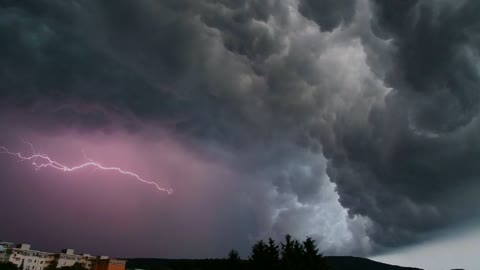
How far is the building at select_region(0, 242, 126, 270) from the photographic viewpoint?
135 metres

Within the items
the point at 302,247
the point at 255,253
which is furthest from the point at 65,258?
the point at 302,247

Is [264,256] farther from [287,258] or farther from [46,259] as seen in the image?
[46,259]

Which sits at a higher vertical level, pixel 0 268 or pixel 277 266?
pixel 277 266

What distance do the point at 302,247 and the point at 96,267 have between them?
126510 mm

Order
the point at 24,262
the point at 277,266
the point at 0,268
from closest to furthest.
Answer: the point at 277,266 → the point at 0,268 → the point at 24,262

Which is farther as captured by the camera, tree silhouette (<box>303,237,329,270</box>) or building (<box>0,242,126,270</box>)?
building (<box>0,242,126,270</box>)

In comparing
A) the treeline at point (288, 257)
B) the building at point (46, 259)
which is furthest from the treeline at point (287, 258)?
the building at point (46, 259)

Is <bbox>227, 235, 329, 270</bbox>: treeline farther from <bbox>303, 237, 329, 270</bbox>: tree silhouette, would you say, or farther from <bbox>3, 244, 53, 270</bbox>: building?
<bbox>3, 244, 53, 270</bbox>: building

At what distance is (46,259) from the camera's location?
482 feet

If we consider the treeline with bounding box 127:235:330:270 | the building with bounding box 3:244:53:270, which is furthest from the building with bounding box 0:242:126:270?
the treeline with bounding box 127:235:330:270

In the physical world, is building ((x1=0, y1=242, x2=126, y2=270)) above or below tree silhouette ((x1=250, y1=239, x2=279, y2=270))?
below

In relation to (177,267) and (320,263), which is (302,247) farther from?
(177,267)

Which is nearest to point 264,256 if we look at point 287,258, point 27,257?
point 287,258

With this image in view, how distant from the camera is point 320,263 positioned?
1956 inches
